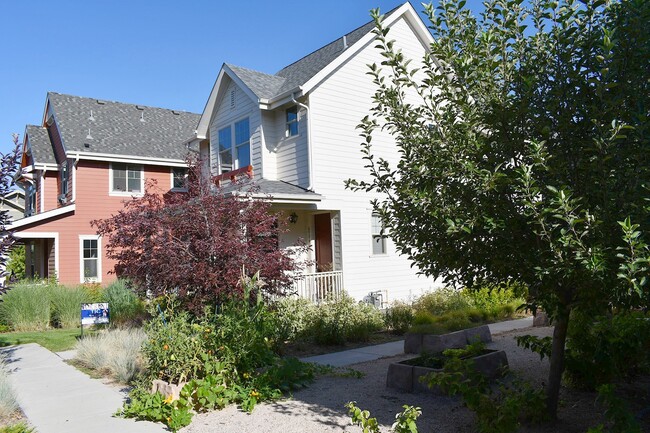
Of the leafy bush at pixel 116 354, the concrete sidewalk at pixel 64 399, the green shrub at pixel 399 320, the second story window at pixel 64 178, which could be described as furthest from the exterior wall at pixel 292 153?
the second story window at pixel 64 178

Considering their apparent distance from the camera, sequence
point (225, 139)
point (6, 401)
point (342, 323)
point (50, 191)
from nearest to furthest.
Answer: point (6, 401) → point (342, 323) → point (225, 139) → point (50, 191)

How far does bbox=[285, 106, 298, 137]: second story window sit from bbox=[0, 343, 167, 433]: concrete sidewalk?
28.5 feet

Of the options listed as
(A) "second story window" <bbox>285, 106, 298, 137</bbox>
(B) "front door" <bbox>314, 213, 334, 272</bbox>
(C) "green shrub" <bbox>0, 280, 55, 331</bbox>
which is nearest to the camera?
(C) "green shrub" <bbox>0, 280, 55, 331</bbox>

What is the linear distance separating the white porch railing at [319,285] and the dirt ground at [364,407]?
669 centimetres

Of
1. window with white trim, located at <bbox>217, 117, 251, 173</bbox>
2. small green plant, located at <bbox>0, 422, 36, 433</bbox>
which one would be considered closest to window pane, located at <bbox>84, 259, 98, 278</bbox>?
window with white trim, located at <bbox>217, 117, 251, 173</bbox>

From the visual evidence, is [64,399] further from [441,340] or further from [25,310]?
[25,310]

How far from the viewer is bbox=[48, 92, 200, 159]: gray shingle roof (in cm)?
2270

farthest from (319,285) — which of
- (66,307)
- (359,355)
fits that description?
(66,307)

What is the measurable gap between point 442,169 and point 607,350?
11.0ft

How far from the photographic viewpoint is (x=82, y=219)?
70.0 ft

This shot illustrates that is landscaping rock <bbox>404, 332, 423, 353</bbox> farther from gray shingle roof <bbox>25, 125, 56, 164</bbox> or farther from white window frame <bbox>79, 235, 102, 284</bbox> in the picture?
gray shingle roof <bbox>25, 125, 56, 164</bbox>

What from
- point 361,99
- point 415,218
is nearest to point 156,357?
point 415,218

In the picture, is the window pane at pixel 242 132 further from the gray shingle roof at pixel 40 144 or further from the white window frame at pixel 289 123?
the gray shingle roof at pixel 40 144

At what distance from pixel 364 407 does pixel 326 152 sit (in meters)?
10.0
